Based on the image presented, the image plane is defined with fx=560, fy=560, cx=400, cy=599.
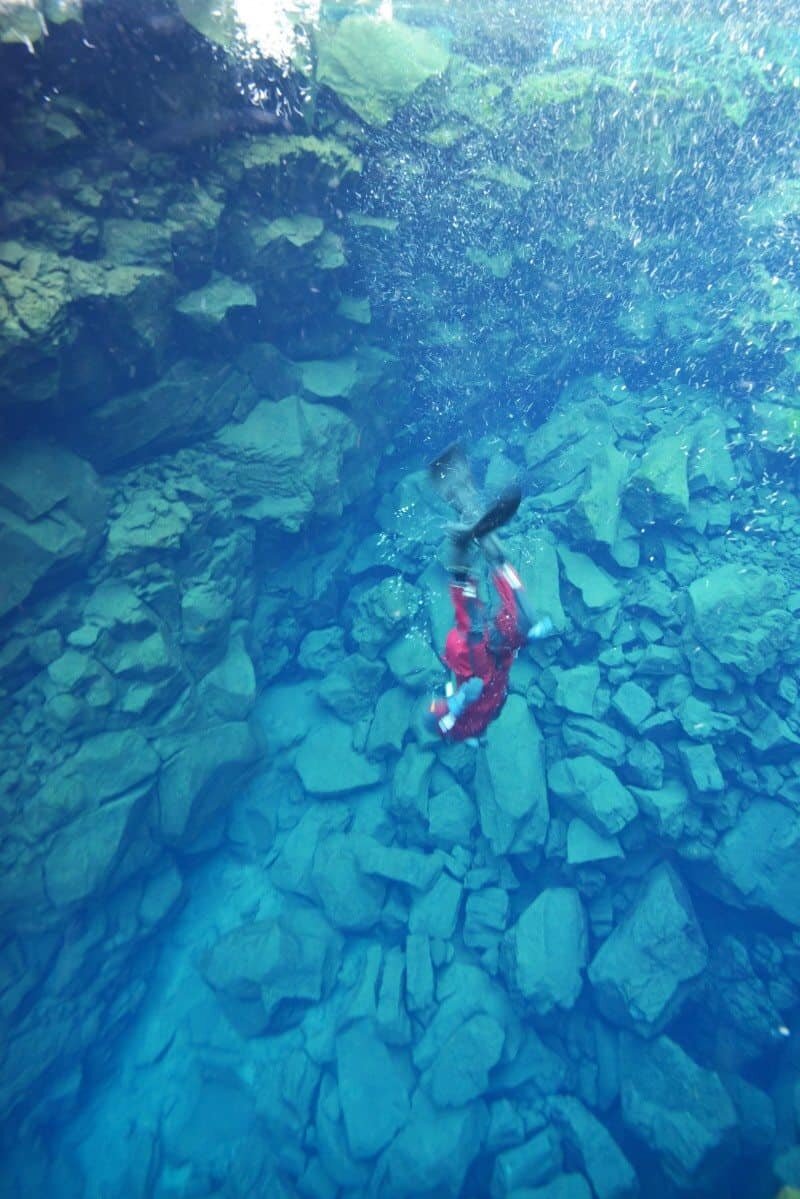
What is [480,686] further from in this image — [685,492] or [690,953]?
[685,492]

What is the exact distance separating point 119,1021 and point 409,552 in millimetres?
7180

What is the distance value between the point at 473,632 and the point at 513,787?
3.23 m

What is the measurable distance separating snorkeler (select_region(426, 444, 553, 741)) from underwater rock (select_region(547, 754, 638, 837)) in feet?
8.25

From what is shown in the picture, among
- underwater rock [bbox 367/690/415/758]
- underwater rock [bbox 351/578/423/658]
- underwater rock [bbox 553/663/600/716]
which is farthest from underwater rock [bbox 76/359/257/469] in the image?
underwater rock [bbox 553/663/600/716]

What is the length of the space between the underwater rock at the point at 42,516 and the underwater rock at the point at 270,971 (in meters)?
4.67

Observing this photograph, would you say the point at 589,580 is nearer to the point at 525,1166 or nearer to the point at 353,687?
the point at 353,687

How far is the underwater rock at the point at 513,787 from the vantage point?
6.73 meters

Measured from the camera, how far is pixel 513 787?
→ 679 centimetres

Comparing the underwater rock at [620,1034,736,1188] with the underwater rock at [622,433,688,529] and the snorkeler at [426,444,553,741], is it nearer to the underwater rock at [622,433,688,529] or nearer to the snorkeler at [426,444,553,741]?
the snorkeler at [426,444,553,741]

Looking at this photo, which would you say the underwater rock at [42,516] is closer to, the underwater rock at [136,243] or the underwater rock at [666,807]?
the underwater rock at [136,243]

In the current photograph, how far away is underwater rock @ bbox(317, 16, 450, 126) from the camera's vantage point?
6.98 metres

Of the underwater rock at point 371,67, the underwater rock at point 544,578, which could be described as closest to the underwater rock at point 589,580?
the underwater rock at point 544,578

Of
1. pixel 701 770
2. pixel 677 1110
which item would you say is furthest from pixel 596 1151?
pixel 701 770

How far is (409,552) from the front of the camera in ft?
28.2
